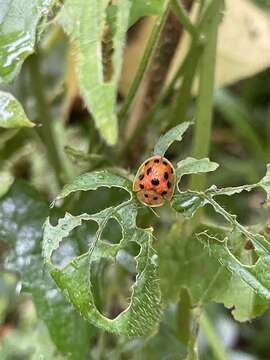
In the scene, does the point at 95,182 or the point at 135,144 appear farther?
the point at 135,144

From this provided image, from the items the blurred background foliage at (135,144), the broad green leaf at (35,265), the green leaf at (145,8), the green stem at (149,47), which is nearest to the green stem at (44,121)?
the blurred background foliage at (135,144)

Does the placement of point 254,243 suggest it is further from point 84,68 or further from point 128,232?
point 84,68

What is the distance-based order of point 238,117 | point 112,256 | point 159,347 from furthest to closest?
1. point 238,117
2. point 159,347
3. point 112,256

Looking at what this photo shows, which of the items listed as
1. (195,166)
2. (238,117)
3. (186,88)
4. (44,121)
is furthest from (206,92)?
(238,117)

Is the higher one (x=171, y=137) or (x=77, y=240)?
(x=171, y=137)

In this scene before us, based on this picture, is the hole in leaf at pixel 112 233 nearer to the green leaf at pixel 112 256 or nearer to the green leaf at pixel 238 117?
the green leaf at pixel 112 256

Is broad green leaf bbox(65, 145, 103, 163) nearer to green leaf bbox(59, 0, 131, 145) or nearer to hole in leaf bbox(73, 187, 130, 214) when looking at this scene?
hole in leaf bbox(73, 187, 130, 214)

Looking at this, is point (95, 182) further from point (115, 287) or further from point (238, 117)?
point (238, 117)

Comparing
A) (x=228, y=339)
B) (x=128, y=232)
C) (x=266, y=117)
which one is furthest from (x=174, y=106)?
(x=266, y=117)
